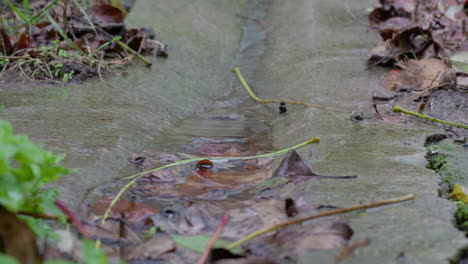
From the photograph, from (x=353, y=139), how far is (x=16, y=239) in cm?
147

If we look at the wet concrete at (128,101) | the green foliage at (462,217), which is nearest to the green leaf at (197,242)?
the wet concrete at (128,101)

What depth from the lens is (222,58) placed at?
4180 millimetres

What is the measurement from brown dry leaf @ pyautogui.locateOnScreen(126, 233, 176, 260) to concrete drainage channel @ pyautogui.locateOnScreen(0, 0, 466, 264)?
0.32m

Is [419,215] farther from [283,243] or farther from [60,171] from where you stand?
[60,171]

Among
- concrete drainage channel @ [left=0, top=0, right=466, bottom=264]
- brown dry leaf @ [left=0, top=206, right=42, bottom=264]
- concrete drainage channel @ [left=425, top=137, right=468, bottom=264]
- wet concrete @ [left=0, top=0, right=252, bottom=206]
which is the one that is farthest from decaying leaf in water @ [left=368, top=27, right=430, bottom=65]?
brown dry leaf @ [left=0, top=206, right=42, bottom=264]

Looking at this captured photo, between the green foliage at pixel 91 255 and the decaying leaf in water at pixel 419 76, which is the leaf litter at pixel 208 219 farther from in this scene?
the decaying leaf in water at pixel 419 76

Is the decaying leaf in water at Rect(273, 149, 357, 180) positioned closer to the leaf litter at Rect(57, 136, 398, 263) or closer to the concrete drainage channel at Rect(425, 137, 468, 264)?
the leaf litter at Rect(57, 136, 398, 263)

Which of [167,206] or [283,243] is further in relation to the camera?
[167,206]

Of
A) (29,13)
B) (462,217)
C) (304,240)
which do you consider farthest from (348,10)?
(304,240)

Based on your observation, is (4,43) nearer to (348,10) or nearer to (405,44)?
(405,44)

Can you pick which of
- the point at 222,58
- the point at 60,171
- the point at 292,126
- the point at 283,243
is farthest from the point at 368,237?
the point at 222,58

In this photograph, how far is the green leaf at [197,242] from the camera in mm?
1284

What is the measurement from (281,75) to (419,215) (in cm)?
227

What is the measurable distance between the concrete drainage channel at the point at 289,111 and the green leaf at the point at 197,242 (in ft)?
0.69
